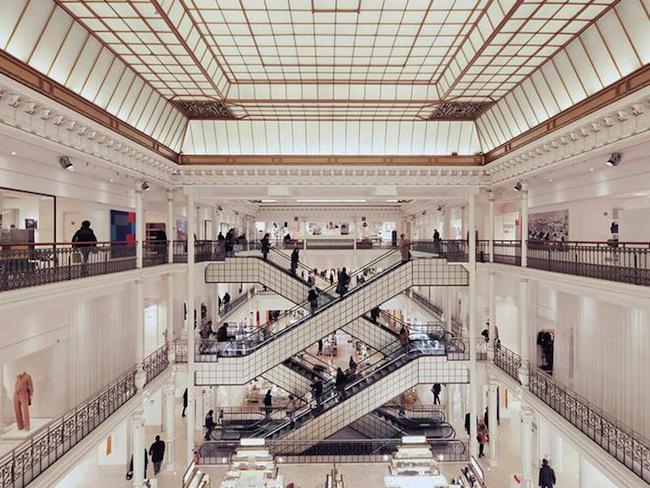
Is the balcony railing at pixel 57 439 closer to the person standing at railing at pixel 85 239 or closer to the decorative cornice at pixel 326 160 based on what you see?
the person standing at railing at pixel 85 239

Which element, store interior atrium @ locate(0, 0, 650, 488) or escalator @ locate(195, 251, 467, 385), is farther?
escalator @ locate(195, 251, 467, 385)

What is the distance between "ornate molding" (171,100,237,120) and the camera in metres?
15.4

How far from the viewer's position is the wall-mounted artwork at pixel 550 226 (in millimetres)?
16484

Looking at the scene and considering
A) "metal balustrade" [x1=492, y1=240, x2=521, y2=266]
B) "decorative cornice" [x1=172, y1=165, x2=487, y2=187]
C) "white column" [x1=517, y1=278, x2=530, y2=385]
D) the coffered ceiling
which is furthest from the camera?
"decorative cornice" [x1=172, y1=165, x2=487, y2=187]

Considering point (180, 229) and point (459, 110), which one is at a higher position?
point (459, 110)

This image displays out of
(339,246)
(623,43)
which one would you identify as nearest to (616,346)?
(623,43)

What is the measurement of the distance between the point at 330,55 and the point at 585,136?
611 cm

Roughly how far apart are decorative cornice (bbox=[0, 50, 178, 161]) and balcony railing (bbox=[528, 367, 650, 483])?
39.5ft

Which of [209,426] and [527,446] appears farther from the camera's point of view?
[209,426]

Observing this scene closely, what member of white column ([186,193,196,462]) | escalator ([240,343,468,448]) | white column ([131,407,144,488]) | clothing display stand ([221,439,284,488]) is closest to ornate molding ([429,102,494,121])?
A: escalator ([240,343,468,448])

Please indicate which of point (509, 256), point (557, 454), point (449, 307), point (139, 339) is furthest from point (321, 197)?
point (557, 454)

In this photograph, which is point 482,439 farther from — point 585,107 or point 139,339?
point 139,339

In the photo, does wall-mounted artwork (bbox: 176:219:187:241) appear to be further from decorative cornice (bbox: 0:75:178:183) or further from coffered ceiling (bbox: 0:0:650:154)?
decorative cornice (bbox: 0:75:178:183)

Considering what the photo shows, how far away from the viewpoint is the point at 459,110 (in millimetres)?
16297
